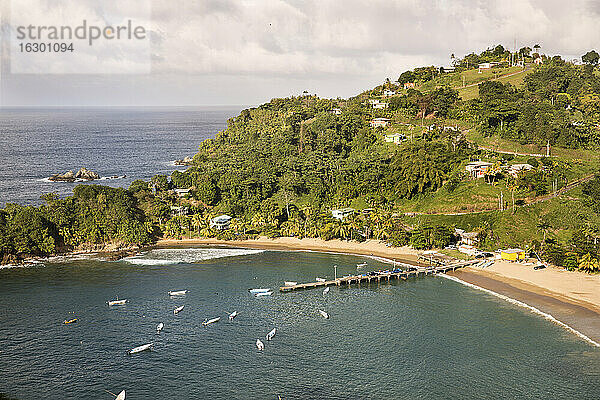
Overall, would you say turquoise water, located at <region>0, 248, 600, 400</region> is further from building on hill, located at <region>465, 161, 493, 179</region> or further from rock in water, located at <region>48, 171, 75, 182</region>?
rock in water, located at <region>48, 171, 75, 182</region>

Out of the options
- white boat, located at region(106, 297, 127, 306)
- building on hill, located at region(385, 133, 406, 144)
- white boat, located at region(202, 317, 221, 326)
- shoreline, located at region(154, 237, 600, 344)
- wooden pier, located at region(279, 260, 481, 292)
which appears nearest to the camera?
white boat, located at region(202, 317, 221, 326)

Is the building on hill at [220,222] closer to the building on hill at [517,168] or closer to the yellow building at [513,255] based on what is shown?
the yellow building at [513,255]

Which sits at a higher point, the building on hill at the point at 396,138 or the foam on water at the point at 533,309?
the building on hill at the point at 396,138

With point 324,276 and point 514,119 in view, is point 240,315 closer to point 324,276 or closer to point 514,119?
point 324,276

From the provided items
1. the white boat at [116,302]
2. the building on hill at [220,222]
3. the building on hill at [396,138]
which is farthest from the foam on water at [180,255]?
the building on hill at [396,138]

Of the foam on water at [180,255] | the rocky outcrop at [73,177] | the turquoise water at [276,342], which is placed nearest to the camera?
the turquoise water at [276,342]

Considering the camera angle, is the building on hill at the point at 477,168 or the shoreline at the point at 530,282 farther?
the building on hill at the point at 477,168

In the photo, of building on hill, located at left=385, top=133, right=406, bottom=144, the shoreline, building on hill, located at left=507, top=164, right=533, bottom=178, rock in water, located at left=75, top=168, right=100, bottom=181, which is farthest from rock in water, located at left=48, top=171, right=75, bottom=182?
building on hill, located at left=507, top=164, right=533, bottom=178
